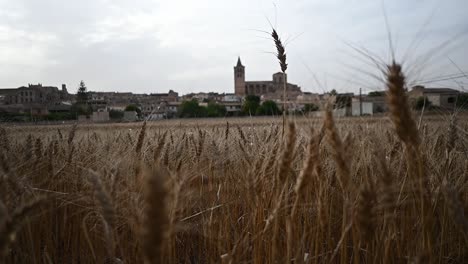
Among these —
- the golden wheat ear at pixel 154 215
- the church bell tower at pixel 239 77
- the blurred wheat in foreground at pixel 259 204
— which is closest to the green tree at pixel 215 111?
the blurred wheat in foreground at pixel 259 204

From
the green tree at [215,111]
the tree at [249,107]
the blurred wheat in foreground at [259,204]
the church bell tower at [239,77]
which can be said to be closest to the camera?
the blurred wheat in foreground at [259,204]

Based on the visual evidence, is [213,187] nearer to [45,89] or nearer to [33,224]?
[33,224]

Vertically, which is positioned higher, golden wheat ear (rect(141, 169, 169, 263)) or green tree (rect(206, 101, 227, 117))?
green tree (rect(206, 101, 227, 117))

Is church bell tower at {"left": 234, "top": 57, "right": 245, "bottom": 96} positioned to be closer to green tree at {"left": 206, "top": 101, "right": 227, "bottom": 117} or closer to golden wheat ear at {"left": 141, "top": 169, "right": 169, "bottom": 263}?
green tree at {"left": 206, "top": 101, "right": 227, "bottom": 117}

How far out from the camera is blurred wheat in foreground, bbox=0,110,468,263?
0.97 metres

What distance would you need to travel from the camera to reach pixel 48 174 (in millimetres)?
2057

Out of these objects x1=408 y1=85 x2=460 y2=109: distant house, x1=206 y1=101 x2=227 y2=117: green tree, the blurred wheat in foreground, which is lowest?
the blurred wheat in foreground

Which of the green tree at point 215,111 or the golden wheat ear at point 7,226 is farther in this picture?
the green tree at point 215,111

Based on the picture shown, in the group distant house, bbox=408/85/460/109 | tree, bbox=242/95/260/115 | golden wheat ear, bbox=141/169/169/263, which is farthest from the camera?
tree, bbox=242/95/260/115

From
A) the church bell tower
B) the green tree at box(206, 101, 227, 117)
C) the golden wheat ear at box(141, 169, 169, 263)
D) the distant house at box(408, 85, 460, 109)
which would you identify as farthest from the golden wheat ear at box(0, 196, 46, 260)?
the church bell tower

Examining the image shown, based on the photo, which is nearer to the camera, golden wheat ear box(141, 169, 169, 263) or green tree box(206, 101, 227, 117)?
golden wheat ear box(141, 169, 169, 263)

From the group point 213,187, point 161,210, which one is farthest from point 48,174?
point 161,210

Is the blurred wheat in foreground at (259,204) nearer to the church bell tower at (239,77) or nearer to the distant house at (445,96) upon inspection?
the distant house at (445,96)

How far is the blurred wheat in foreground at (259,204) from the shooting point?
3.17 ft
